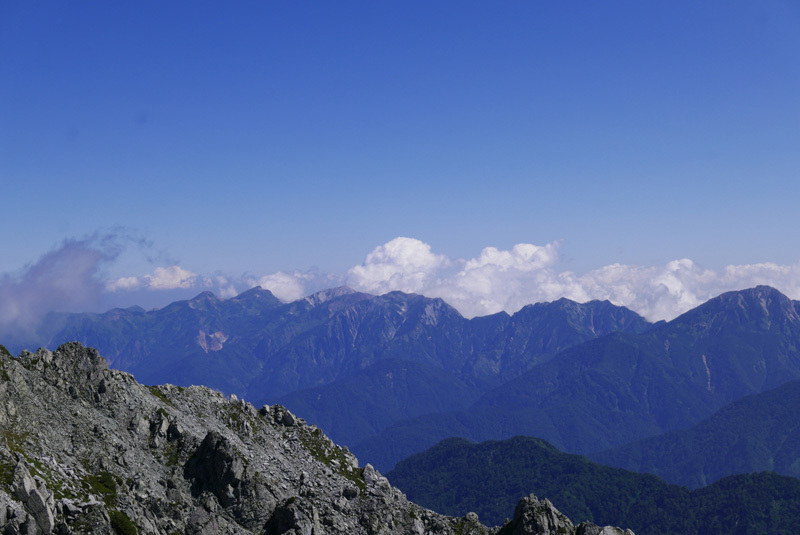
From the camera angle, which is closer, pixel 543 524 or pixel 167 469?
pixel 167 469

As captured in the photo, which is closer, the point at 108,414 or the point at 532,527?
the point at 108,414

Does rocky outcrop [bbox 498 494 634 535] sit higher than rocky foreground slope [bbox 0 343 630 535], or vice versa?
rocky foreground slope [bbox 0 343 630 535]

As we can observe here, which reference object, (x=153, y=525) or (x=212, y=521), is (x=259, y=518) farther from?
(x=153, y=525)

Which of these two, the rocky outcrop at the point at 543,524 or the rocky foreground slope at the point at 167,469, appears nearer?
the rocky foreground slope at the point at 167,469

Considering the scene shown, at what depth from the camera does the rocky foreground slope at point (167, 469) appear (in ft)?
300

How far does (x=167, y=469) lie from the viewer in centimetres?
11312

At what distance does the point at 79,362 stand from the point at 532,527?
8930 cm

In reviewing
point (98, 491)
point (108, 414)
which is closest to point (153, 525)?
point (98, 491)

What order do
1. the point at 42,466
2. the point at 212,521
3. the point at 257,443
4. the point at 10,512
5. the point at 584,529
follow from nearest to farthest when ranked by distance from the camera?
the point at 10,512
the point at 42,466
the point at 212,521
the point at 584,529
the point at 257,443

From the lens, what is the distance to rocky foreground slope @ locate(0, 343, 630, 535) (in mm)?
91312

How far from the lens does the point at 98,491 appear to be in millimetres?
96250

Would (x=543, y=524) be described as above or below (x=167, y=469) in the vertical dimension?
below

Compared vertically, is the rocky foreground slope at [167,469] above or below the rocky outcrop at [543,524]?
above

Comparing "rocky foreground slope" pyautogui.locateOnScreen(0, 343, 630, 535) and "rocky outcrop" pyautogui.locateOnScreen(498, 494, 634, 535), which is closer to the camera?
"rocky foreground slope" pyautogui.locateOnScreen(0, 343, 630, 535)
